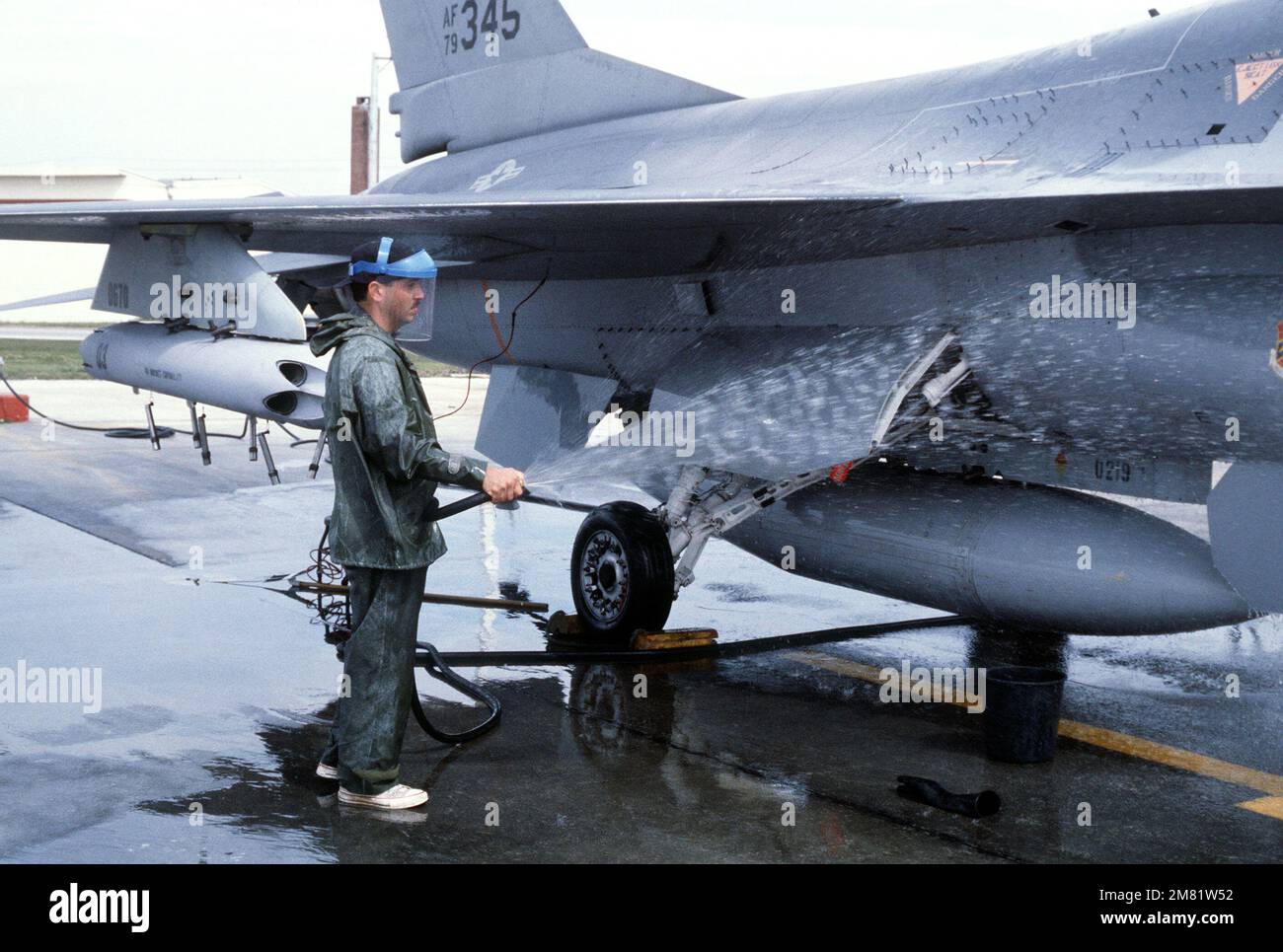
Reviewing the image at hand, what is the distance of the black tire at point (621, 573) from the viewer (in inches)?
292

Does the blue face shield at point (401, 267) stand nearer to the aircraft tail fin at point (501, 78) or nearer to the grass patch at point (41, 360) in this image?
the aircraft tail fin at point (501, 78)

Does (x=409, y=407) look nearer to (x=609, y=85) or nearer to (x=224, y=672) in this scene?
(x=224, y=672)

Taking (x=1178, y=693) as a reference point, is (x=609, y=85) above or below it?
above

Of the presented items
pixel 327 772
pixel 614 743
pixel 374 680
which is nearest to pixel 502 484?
pixel 374 680

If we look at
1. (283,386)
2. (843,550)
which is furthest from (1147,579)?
(283,386)

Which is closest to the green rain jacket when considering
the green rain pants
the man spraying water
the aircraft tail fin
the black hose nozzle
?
the man spraying water

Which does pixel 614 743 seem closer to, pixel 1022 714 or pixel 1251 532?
pixel 1022 714

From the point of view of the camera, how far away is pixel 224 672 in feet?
22.4

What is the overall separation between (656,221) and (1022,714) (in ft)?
9.19

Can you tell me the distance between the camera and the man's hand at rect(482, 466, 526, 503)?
4625mm

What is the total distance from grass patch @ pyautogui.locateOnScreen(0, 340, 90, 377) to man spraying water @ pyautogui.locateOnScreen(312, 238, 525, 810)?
19.5 meters

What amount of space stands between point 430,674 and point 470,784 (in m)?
1.65

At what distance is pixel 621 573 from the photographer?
295 inches

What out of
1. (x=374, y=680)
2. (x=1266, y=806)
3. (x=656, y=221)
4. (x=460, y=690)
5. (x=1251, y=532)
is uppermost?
(x=656, y=221)
